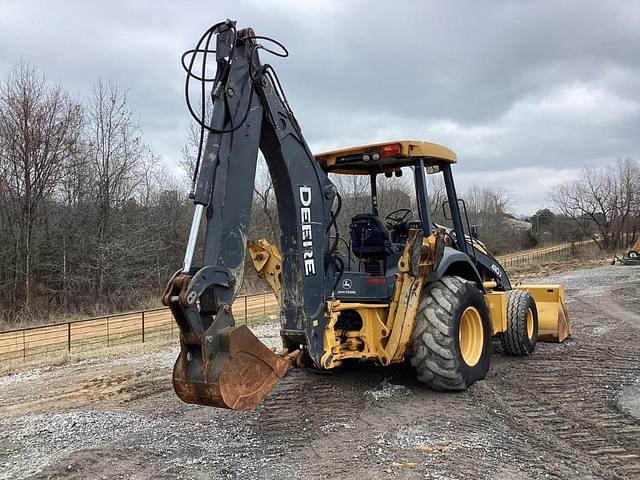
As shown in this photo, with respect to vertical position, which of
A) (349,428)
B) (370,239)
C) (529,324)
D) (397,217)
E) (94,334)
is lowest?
(94,334)

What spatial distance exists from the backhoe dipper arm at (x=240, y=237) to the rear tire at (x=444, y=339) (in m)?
1.17

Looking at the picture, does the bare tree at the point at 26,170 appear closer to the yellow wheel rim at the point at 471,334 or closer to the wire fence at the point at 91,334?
the wire fence at the point at 91,334

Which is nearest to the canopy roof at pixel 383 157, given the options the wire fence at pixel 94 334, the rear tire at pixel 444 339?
the rear tire at pixel 444 339

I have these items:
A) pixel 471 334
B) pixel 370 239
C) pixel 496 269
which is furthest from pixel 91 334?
pixel 471 334

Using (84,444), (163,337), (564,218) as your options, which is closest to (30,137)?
(163,337)

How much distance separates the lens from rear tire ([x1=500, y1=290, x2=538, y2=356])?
7902mm

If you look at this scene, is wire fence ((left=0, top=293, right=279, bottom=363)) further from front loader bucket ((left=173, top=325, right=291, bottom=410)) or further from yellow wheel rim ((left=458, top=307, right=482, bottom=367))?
front loader bucket ((left=173, top=325, right=291, bottom=410))

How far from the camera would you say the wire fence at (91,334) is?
12.6 m

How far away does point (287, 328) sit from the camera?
206 inches

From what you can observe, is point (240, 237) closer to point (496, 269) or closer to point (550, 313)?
point (496, 269)

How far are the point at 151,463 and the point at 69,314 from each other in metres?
19.3

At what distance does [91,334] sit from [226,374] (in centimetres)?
1210

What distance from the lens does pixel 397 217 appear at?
24.1 feet

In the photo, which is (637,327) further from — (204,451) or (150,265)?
(150,265)
